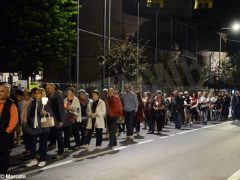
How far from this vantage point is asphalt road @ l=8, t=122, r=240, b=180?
8.82 metres

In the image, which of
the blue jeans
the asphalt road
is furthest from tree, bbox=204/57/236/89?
the asphalt road

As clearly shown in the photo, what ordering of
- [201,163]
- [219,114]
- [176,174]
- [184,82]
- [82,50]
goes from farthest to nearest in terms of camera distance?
[184,82], [82,50], [219,114], [201,163], [176,174]

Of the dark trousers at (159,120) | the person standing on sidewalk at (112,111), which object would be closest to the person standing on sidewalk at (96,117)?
the person standing on sidewalk at (112,111)

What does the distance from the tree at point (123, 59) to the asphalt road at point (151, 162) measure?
10.8 metres

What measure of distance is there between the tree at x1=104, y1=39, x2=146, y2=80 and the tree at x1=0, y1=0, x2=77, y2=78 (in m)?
8.85

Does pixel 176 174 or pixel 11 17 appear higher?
pixel 11 17

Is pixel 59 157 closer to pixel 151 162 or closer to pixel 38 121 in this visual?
pixel 38 121

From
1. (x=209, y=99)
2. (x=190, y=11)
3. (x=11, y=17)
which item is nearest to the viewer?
(x=11, y=17)

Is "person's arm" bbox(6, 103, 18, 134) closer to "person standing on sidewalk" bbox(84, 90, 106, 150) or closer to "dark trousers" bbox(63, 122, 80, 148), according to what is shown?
"dark trousers" bbox(63, 122, 80, 148)

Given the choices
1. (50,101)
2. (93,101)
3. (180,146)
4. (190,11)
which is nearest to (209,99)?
(180,146)

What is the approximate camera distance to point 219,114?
27.2 metres

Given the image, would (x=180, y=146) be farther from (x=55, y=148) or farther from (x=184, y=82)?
(x=184, y=82)

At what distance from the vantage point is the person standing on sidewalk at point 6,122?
770 centimetres

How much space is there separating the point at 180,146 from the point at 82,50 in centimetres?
1885
